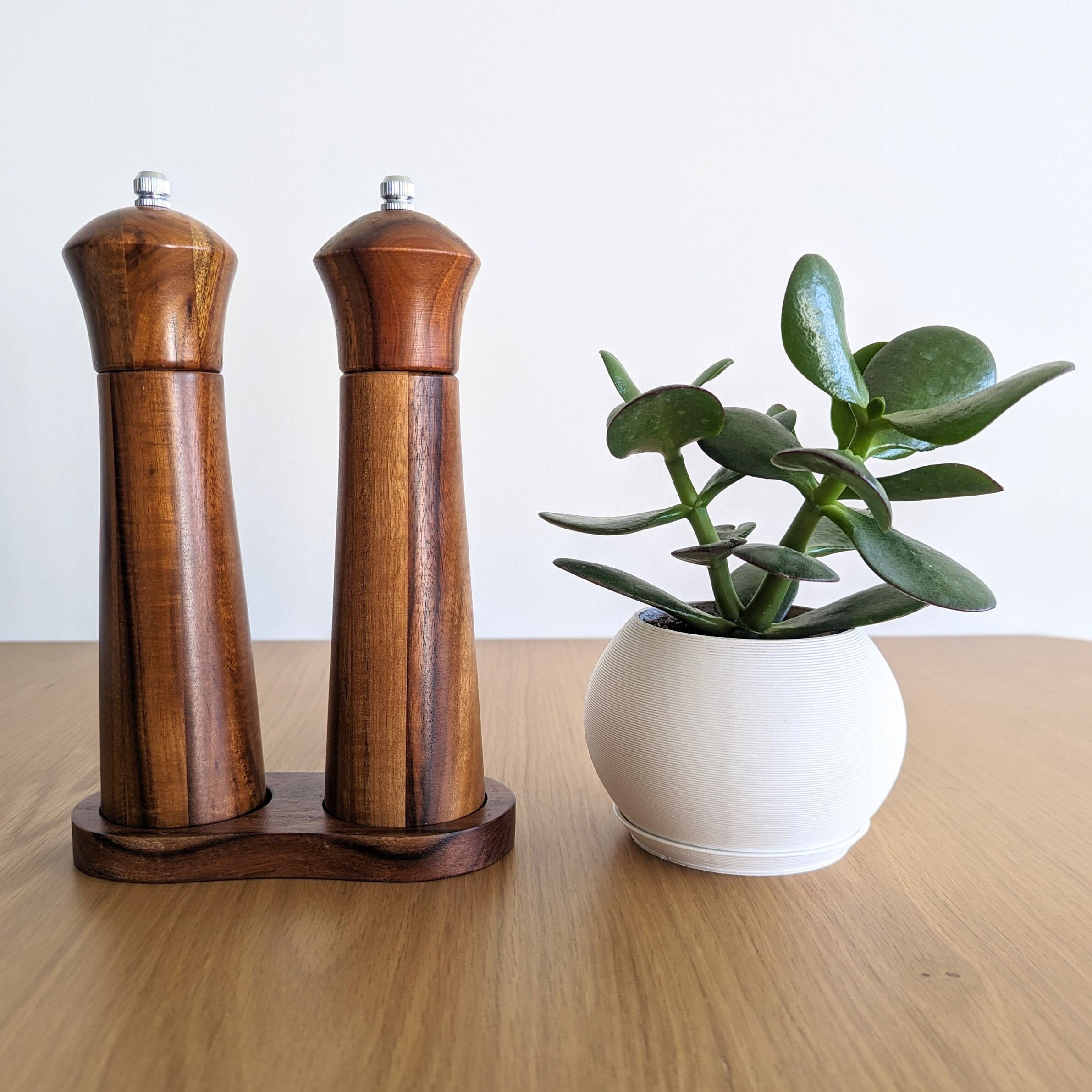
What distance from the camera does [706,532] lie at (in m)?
0.42

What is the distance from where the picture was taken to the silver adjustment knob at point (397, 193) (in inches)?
15.4

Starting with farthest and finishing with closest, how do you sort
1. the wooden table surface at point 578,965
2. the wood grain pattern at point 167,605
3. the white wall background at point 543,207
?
the white wall background at point 543,207 < the wood grain pattern at point 167,605 < the wooden table surface at point 578,965

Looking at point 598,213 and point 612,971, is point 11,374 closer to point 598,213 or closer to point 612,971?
point 598,213

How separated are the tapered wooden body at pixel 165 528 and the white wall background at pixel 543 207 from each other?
0.56 m

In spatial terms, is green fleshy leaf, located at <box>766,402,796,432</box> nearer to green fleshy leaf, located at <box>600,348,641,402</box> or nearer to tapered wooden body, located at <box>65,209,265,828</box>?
green fleshy leaf, located at <box>600,348,641,402</box>

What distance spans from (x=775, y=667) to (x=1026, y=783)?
0.25 m

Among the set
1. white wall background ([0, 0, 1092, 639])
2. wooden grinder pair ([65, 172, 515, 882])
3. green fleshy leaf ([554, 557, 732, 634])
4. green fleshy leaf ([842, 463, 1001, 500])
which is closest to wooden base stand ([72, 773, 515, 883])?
wooden grinder pair ([65, 172, 515, 882])

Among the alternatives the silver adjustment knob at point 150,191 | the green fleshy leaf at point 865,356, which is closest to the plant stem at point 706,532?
the green fleshy leaf at point 865,356

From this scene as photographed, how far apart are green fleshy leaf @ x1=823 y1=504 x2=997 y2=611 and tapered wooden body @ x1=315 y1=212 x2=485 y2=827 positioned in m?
0.15

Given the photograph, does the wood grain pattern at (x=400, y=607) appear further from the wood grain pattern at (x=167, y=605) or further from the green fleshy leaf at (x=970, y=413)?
the green fleshy leaf at (x=970, y=413)

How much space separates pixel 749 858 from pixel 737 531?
140 mm

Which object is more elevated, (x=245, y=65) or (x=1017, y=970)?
(x=245, y=65)

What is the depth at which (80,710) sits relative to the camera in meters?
0.67

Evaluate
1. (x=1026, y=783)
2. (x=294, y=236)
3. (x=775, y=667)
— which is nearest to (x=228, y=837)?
(x=775, y=667)
